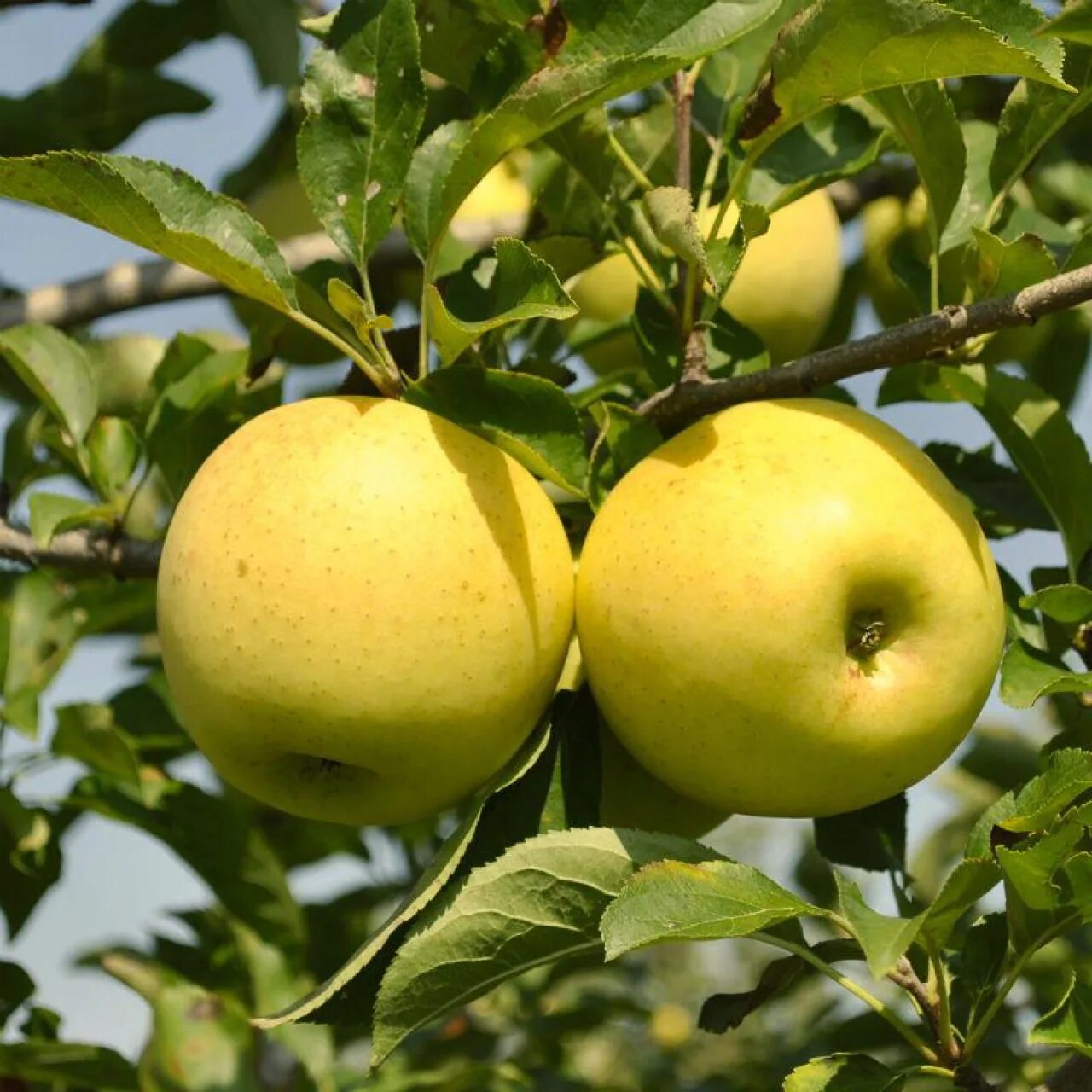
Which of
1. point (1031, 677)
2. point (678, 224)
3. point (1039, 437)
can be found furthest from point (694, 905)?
point (1039, 437)

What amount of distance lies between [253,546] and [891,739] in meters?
0.50

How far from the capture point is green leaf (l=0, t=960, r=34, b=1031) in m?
1.97

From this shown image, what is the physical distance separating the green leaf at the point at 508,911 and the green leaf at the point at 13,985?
978mm

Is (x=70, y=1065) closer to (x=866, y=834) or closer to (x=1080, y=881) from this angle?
(x=866, y=834)

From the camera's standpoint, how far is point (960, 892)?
1.14 metres

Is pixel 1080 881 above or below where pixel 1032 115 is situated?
below

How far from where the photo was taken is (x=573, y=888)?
117cm

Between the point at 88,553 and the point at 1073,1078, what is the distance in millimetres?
1109

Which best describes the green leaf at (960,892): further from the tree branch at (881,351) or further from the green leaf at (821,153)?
the green leaf at (821,153)

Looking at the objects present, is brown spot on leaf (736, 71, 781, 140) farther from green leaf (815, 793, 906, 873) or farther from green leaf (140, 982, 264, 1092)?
green leaf (140, 982, 264, 1092)

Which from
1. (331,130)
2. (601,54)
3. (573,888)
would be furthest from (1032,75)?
(573,888)

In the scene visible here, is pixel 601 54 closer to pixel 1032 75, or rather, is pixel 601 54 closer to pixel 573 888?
pixel 1032 75

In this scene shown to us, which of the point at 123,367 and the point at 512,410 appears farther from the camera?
the point at 123,367

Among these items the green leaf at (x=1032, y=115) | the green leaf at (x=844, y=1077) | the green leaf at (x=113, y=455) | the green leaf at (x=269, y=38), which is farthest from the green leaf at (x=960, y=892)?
the green leaf at (x=269, y=38)
